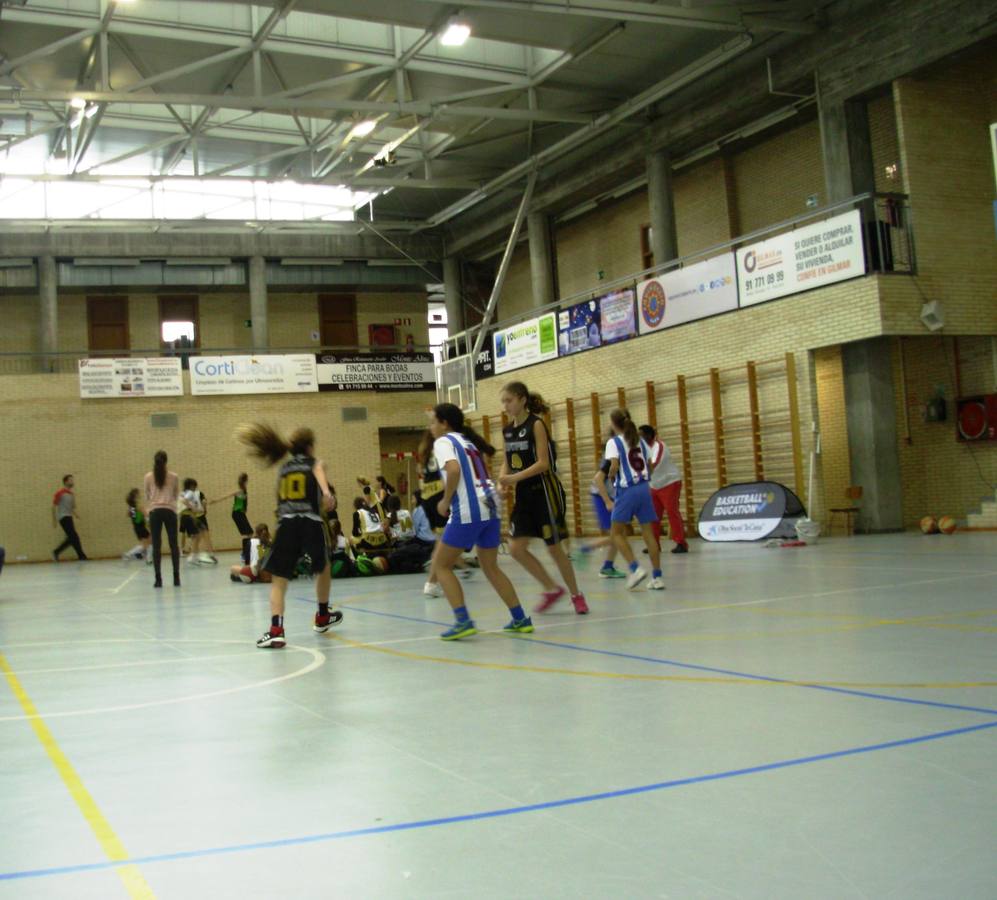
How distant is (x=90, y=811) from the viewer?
11.4ft

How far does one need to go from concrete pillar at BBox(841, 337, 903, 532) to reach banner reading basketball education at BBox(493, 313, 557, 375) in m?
8.99

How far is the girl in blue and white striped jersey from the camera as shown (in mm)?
10656

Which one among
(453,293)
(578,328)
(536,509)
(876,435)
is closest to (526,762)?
(536,509)

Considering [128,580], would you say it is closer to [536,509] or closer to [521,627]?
[536,509]

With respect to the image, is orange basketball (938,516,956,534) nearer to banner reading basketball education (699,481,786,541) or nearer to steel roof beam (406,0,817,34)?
banner reading basketball education (699,481,786,541)

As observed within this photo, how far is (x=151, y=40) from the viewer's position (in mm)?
20844

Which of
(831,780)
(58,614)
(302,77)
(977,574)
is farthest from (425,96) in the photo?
(831,780)

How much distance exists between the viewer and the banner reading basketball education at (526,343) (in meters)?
26.5

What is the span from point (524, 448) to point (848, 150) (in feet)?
43.7

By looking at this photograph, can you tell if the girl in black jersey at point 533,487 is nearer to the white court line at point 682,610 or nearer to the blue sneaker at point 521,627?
the white court line at point 682,610

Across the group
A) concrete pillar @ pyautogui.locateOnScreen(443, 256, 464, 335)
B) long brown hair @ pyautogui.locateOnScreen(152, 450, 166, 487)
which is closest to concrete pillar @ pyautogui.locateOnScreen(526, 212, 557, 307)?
concrete pillar @ pyautogui.locateOnScreen(443, 256, 464, 335)

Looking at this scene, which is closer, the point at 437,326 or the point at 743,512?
the point at 743,512

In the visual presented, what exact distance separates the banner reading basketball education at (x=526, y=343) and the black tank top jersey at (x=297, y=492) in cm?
1850

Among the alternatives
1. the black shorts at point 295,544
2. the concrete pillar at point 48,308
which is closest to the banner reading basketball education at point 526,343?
the concrete pillar at point 48,308
